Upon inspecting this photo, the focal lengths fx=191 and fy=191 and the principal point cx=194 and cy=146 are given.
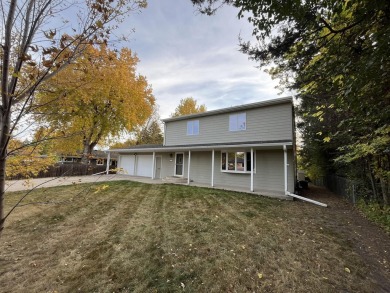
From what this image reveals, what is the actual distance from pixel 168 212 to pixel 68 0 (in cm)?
596

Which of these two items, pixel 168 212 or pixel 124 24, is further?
pixel 168 212

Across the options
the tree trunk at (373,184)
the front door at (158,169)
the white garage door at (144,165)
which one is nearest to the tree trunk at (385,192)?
the tree trunk at (373,184)

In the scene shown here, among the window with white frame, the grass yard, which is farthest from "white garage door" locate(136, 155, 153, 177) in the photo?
the grass yard

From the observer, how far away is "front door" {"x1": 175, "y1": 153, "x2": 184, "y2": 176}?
15.2 m

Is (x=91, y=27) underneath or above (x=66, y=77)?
above

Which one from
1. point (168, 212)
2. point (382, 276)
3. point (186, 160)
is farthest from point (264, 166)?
point (382, 276)

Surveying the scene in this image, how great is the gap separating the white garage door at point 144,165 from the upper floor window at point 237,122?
836 cm

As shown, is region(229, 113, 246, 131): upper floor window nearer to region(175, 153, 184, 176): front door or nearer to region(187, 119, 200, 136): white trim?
region(187, 119, 200, 136): white trim

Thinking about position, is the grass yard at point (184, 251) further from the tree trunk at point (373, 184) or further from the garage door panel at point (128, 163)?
the garage door panel at point (128, 163)

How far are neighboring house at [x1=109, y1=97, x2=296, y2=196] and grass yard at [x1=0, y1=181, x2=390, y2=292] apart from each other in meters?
4.18

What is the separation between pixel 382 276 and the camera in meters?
3.41

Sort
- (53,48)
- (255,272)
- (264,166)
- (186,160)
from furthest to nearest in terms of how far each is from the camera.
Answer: (186,160) → (264,166) → (255,272) → (53,48)

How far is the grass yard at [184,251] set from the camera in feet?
9.91

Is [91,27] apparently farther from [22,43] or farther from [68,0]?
[22,43]
